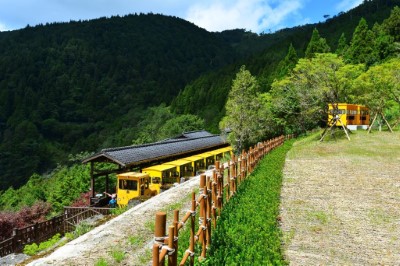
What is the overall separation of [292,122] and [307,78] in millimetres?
7219

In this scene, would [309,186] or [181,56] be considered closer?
[309,186]

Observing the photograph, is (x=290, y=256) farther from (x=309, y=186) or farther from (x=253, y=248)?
(x=309, y=186)

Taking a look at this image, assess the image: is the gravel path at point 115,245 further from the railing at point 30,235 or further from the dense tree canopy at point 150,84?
the dense tree canopy at point 150,84

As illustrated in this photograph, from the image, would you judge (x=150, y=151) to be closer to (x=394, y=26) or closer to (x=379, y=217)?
(x=379, y=217)

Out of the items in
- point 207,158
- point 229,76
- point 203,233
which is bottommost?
point 207,158

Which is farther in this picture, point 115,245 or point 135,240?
point 135,240

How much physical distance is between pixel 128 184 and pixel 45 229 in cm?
544

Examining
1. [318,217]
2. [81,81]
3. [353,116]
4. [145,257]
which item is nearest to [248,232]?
[145,257]

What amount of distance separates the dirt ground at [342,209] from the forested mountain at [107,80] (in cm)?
3418

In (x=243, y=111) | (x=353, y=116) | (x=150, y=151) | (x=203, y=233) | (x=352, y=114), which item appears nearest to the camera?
(x=203, y=233)

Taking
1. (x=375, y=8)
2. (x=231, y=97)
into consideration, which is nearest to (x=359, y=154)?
(x=231, y=97)

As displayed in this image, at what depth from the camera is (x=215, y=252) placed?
5.89 m

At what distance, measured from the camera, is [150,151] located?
81.2 ft

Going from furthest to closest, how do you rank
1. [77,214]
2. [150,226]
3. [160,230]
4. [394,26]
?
[394,26]
[77,214]
[150,226]
[160,230]
